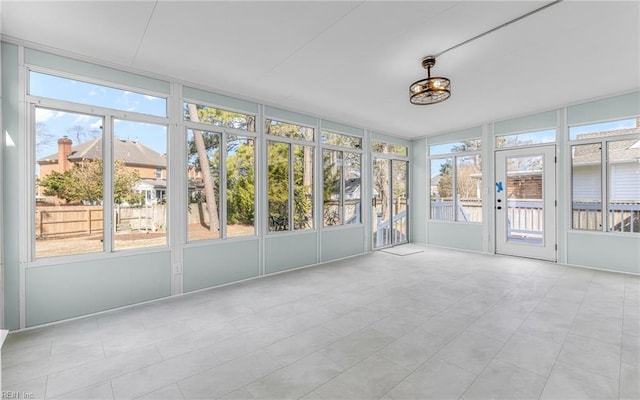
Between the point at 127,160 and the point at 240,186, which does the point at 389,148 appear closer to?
the point at 240,186

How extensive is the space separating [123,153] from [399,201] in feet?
19.5

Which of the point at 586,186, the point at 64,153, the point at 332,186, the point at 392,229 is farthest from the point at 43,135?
the point at 586,186

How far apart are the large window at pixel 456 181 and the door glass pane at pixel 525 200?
60 centimetres

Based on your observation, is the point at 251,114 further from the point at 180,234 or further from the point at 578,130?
the point at 578,130

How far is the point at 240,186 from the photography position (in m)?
4.52

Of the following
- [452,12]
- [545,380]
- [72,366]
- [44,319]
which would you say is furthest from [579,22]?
[44,319]

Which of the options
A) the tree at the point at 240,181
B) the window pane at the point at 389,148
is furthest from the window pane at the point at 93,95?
the window pane at the point at 389,148

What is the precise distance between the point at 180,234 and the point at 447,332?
3332mm

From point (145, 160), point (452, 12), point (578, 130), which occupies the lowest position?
point (145, 160)

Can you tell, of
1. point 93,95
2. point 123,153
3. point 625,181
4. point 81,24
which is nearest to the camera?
point 81,24

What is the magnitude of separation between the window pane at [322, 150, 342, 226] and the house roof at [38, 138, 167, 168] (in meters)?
2.89

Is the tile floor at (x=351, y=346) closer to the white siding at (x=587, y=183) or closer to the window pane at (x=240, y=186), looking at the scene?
the window pane at (x=240, y=186)

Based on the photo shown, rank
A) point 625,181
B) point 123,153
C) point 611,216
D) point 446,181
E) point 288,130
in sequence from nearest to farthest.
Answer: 1. point 123,153
2. point 625,181
3. point 611,216
4. point 288,130
5. point 446,181

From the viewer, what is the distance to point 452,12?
2.52 meters
